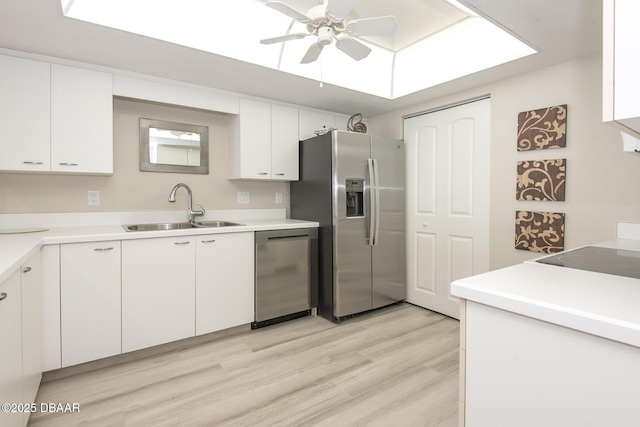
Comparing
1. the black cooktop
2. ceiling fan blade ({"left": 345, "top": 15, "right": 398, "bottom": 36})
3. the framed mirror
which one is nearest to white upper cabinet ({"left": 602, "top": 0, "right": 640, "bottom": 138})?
the black cooktop

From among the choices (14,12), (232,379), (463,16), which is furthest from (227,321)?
(463,16)

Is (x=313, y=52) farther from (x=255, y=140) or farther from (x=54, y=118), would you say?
(x=54, y=118)

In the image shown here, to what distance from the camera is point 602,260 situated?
1.34m

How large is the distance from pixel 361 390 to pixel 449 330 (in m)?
1.26

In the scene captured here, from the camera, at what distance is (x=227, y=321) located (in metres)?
2.63

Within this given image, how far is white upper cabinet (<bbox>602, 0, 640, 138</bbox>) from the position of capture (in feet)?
1.98

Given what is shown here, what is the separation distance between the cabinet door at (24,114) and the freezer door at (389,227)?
2639 mm

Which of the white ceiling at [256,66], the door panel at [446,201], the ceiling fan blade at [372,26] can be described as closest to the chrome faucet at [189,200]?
the white ceiling at [256,66]

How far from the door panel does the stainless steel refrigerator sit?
0.16 meters

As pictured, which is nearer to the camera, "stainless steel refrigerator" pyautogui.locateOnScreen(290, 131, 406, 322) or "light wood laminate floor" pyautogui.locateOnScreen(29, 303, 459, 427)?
"light wood laminate floor" pyautogui.locateOnScreen(29, 303, 459, 427)

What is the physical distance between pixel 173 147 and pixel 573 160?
3290mm

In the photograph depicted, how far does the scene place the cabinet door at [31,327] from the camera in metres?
1.52

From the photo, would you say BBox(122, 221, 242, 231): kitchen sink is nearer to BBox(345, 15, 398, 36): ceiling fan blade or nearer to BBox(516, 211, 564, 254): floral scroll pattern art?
BBox(345, 15, 398, 36): ceiling fan blade

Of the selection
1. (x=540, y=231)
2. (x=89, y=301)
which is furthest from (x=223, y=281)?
(x=540, y=231)
